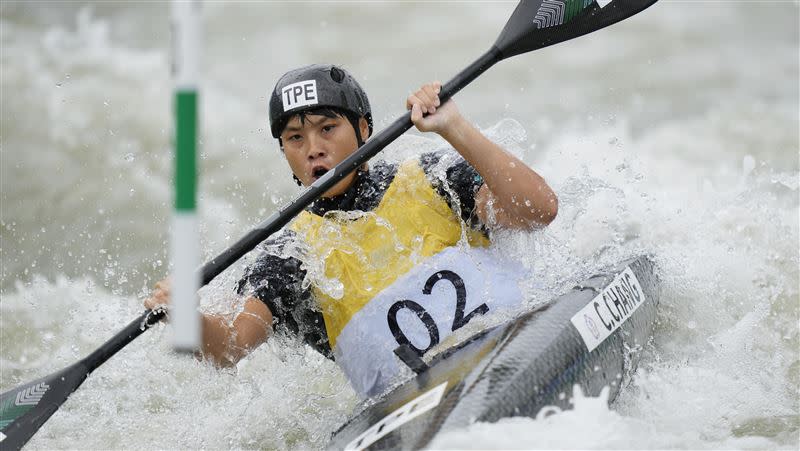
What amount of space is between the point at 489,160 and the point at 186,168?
Answer: 4.43 feet

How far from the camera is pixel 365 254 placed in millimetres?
3330

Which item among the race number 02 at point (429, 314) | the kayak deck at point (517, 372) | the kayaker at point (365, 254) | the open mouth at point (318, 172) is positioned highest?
the open mouth at point (318, 172)

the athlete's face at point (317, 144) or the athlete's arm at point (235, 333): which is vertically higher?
the athlete's face at point (317, 144)

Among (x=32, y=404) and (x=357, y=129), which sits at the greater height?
(x=357, y=129)

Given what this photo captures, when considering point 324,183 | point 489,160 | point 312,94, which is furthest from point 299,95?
point 489,160

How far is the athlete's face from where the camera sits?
→ 131 inches

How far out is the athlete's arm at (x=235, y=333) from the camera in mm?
3230

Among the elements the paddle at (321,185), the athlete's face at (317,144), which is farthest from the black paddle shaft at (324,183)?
the athlete's face at (317,144)

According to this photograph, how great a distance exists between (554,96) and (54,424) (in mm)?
5921

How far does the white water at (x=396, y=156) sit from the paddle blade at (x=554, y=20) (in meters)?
0.28

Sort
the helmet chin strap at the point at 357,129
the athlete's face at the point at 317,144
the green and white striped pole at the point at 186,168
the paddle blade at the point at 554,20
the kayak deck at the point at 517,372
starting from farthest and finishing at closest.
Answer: the paddle blade at the point at 554,20
the helmet chin strap at the point at 357,129
the athlete's face at the point at 317,144
the kayak deck at the point at 517,372
the green and white striped pole at the point at 186,168

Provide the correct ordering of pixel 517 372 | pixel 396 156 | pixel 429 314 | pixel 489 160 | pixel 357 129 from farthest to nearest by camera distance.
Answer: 1. pixel 396 156
2. pixel 357 129
3. pixel 429 314
4. pixel 489 160
5. pixel 517 372

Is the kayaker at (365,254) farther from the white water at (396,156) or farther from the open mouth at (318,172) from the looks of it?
the white water at (396,156)

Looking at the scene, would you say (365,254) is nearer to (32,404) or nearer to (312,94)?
(312,94)
